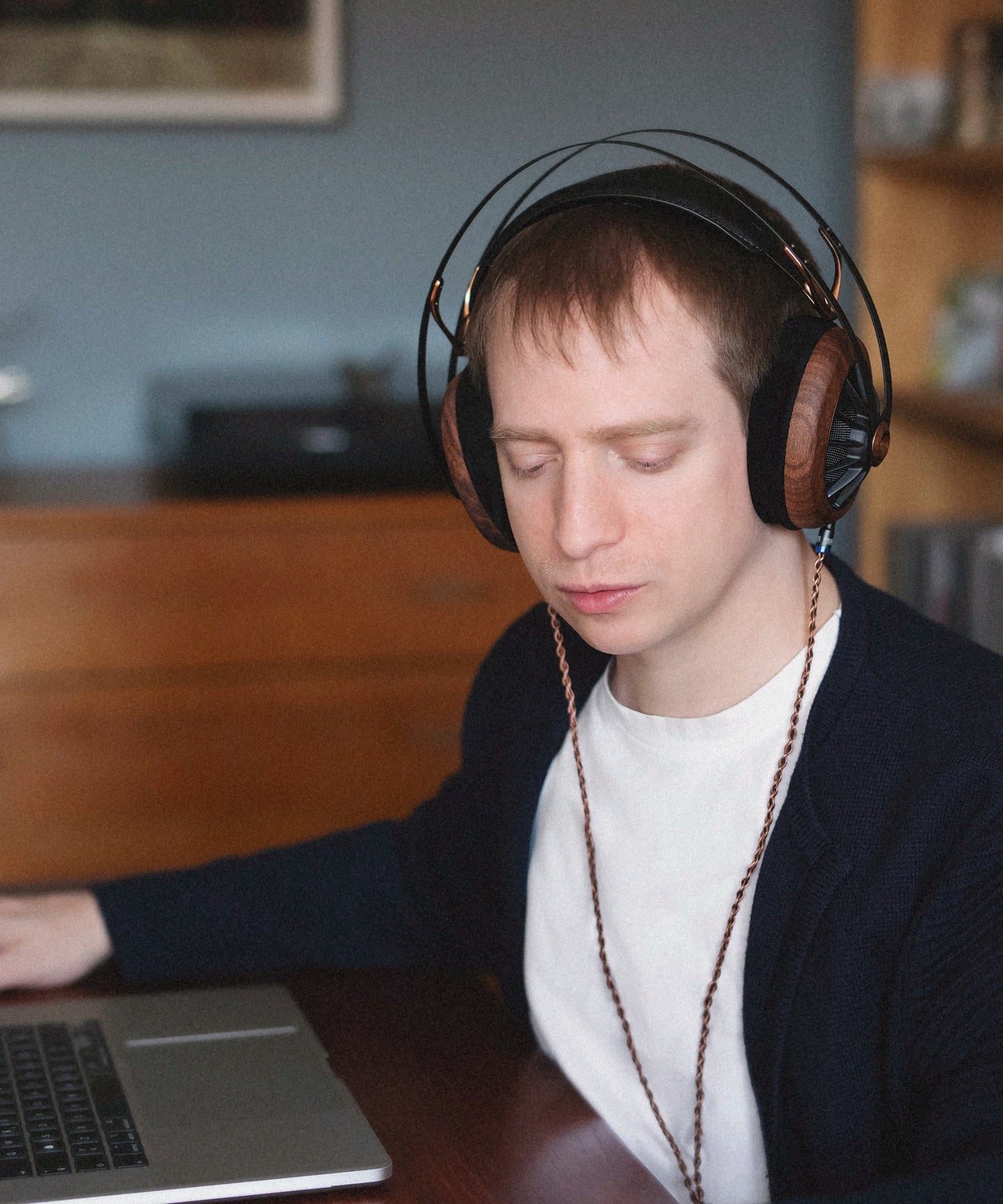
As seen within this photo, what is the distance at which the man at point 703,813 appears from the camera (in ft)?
2.89

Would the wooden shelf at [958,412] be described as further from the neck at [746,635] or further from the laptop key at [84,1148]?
the laptop key at [84,1148]

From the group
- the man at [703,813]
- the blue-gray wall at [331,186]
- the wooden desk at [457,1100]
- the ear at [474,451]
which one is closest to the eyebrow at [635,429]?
the man at [703,813]

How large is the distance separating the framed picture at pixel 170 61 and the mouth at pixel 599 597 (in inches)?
91.0

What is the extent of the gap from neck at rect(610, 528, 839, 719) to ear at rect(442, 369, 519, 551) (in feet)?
0.51

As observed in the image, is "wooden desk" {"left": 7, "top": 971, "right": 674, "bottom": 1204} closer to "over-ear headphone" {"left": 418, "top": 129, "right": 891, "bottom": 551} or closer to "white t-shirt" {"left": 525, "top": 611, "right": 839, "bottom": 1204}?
"white t-shirt" {"left": 525, "top": 611, "right": 839, "bottom": 1204}

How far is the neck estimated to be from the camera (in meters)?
1.03

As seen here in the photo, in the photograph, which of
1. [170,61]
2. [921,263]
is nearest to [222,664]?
[170,61]

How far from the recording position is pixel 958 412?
283 cm

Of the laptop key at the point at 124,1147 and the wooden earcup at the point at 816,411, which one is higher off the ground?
the wooden earcup at the point at 816,411

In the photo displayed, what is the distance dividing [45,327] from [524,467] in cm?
229

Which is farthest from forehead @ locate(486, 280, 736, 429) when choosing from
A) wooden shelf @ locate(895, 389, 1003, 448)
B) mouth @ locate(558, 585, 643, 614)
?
wooden shelf @ locate(895, 389, 1003, 448)

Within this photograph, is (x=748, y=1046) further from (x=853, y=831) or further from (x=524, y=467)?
(x=524, y=467)

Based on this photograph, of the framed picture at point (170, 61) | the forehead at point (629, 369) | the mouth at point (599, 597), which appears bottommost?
the mouth at point (599, 597)

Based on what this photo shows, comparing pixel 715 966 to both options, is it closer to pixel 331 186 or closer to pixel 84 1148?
pixel 84 1148
